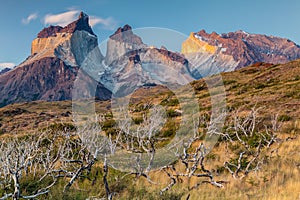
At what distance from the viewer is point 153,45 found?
12383 millimetres

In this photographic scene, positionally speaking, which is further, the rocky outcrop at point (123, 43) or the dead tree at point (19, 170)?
the rocky outcrop at point (123, 43)

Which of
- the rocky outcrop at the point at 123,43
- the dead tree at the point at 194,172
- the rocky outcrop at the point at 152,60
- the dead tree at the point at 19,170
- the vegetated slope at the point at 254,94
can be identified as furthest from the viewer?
the vegetated slope at the point at 254,94

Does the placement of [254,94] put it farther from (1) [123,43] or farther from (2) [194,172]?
(2) [194,172]

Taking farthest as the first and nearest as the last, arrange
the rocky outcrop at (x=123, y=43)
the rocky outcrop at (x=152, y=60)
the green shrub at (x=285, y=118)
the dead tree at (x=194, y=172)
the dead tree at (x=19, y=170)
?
the green shrub at (x=285, y=118), the rocky outcrop at (x=152, y=60), the rocky outcrop at (x=123, y=43), the dead tree at (x=194, y=172), the dead tree at (x=19, y=170)

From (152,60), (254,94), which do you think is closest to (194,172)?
(152,60)

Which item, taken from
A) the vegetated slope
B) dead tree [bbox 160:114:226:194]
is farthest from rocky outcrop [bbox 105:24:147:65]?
the vegetated slope

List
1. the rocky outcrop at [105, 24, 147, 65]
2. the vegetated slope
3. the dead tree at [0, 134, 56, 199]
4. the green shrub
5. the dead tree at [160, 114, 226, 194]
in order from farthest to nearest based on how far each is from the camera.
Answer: the vegetated slope → the green shrub → the rocky outcrop at [105, 24, 147, 65] → the dead tree at [160, 114, 226, 194] → the dead tree at [0, 134, 56, 199]

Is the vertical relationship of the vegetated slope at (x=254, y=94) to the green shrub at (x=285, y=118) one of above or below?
above

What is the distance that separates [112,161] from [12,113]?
69.8 metres

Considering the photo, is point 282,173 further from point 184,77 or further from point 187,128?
point 187,128

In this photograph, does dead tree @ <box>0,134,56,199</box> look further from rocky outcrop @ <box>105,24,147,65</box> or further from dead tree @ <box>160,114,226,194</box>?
rocky outcrop @ <box>105,24,147,65</box>

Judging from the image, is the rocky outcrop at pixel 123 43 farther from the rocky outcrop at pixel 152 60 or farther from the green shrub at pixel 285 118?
the green shrub at pixel 285 118

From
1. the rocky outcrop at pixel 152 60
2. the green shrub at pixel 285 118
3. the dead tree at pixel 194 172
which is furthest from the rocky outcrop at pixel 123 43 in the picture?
the green shrub at pixel 285 118

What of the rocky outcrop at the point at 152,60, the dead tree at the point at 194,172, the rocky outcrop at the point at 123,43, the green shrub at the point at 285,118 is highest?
the rocky outcrop at the point at 123,43
